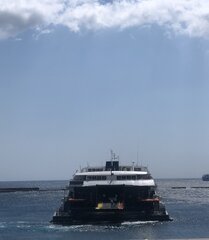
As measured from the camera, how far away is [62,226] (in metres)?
69.2

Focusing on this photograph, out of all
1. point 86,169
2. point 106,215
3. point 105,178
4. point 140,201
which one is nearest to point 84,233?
point 106,215

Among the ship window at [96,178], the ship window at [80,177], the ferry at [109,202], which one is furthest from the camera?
the ship window at [96,178]

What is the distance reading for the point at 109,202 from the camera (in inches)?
2810

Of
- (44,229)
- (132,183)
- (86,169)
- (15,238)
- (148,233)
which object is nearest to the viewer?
(15,238)

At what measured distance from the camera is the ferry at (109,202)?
6938cm

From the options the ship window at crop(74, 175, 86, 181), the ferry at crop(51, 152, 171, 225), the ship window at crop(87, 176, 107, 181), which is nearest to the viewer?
the ferry at crop(51, 152, 171, 225)

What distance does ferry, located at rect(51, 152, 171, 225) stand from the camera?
69.4 m

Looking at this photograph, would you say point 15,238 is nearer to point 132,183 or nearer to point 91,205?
point 91,205

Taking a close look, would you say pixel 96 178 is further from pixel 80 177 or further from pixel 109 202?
pixel 109 202

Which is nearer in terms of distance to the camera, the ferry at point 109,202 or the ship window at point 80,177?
the ferry at point 109,202

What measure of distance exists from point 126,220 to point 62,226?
27.0 ft

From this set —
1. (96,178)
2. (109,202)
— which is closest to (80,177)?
(96,178)

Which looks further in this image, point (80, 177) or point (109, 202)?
point (80, 177)

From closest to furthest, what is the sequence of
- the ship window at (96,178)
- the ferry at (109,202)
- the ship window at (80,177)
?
the ferry at (109,202), the ship window at (80,177), the ship window at (96,178)
